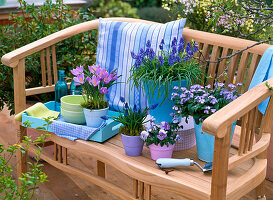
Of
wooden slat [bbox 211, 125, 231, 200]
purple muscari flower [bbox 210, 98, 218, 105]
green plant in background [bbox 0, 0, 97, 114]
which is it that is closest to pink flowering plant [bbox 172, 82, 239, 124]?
purple muscari flower [bbox 210, 98, 218, 105]

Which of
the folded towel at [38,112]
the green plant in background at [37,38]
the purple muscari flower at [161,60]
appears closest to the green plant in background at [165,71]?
the purple muscari flower at [161,60]

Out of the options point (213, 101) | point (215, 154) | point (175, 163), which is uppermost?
point (213, 101)

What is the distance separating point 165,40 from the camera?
2.03 m

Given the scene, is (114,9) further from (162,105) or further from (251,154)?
(251,154)

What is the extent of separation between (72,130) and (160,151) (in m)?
0.47

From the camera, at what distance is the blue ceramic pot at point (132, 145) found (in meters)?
1.64

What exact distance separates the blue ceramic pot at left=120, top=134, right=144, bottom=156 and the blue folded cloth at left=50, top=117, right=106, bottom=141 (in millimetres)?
188

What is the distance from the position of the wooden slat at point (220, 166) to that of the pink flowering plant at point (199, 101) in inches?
9.9

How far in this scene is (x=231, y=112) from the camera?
1294 millimetres

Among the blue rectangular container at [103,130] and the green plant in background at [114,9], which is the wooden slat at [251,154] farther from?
the green plant in background at [114,9]

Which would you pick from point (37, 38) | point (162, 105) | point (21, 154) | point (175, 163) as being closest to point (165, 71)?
point (162, 105)

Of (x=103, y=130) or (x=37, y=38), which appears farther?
(x=37, y=38)

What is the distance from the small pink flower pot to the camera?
1.61 m

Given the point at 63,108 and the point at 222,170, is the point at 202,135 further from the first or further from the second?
the point at 63,108
